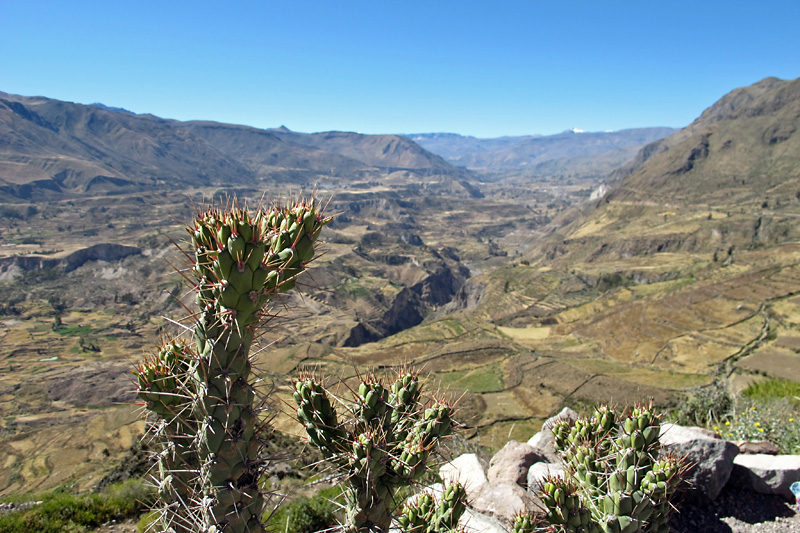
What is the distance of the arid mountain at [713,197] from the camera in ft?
351

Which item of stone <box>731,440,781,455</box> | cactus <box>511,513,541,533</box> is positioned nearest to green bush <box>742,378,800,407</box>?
stone <box>731,440,781,455</box>

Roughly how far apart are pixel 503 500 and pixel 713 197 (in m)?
168

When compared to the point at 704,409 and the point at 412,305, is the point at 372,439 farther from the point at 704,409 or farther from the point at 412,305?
the point at 412,305

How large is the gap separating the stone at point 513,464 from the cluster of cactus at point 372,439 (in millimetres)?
5641

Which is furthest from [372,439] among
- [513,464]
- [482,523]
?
[513,464]

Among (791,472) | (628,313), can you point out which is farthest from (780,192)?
(791,472)

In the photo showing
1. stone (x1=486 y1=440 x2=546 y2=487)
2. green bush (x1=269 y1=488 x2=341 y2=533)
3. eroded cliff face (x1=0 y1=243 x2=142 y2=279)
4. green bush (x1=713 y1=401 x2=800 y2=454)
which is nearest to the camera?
green bush (x1=269 y1=488 x2=341 y2=533)

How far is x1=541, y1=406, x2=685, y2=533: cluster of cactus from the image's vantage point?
18.1ft

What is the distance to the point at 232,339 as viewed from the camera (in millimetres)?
3693

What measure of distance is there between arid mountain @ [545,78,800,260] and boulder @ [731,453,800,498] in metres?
112

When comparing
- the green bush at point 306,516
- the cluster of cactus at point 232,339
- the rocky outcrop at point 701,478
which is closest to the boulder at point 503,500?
the rocky outcrop at point 701,478

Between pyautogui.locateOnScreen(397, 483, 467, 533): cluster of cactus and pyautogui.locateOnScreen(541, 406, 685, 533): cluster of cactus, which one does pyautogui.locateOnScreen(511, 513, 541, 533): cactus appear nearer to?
pyautogui.locateOnScreen(541, 406, 685, 533): cluster of cactus

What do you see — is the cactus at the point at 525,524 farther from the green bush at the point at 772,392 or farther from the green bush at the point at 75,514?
the green bush at the point at 772,392

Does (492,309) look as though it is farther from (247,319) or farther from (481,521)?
(247,319)
